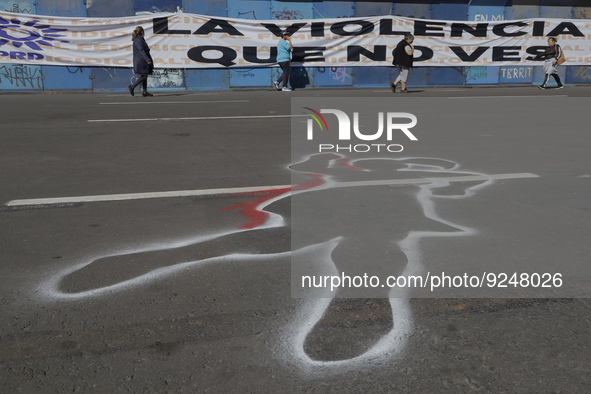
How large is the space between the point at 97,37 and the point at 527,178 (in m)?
15.7

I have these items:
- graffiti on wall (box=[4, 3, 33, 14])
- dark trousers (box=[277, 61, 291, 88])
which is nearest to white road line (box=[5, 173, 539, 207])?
dark trousers (box=[277, 61, 291, 88])

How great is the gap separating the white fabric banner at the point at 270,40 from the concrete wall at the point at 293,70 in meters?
0.30

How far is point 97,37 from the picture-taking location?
17.7 metres

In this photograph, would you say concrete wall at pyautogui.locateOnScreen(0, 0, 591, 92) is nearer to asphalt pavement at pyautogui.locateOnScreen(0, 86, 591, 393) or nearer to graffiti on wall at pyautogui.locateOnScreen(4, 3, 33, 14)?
graffiti on wall at pyautogui.locateOnScreen(4, 3, 33, 14)

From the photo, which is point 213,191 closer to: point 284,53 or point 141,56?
point 141,56

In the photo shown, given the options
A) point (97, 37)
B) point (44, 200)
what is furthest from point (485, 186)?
point (97, 37)

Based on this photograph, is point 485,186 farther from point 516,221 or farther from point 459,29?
point 459,29

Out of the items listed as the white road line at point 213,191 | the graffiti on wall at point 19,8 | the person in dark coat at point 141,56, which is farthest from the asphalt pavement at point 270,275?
the graffiti on wall at point 19,8

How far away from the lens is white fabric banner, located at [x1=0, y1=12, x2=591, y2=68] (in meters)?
17.4

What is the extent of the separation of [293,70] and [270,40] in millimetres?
1325

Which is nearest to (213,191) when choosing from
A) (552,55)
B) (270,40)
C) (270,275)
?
(270,275)

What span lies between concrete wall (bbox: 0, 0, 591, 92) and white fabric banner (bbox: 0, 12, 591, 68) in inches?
11.9

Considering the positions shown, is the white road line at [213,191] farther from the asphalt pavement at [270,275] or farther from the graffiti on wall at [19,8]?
the graffiti on wall at [19,8]

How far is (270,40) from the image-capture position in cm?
1880
